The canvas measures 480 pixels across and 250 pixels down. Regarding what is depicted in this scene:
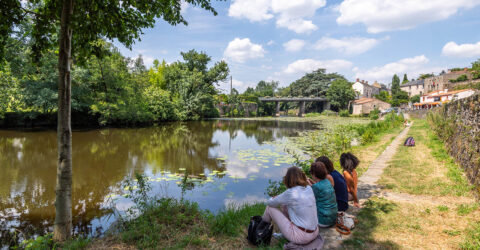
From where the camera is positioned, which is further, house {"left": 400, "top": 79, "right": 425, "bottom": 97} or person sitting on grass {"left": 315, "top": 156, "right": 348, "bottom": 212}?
house {"left": 400, "top": 79, "right": 425, "bottom": 97}

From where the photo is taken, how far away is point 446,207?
4.45 metres

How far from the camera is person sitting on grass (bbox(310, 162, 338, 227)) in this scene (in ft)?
11.5

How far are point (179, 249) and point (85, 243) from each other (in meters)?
1.38

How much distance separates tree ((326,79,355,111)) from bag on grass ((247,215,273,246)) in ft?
204

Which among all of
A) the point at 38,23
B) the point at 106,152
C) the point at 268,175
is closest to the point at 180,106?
the point at 106,152

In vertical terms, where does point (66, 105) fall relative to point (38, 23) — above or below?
below

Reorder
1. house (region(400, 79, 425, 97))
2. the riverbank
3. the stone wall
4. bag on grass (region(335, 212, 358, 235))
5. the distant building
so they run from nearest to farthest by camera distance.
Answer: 1. the riverbank
2. bag on grass (region(335, 212, 358, 235))
3. the stone wall
4. the distant building
5. house (region(400, 79, 425, 97))

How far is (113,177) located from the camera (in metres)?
8.06

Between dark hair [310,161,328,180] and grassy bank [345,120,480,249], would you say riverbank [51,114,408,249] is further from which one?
grassy bank [345,120,480,249]

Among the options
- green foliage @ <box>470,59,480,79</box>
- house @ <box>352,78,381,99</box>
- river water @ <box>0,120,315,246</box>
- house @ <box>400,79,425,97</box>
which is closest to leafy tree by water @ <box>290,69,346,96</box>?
house @ <box>352,78,381,99</box>

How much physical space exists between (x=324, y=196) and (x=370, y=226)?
1.12 m

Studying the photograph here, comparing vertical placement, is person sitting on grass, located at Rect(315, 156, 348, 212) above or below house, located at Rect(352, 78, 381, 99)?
below

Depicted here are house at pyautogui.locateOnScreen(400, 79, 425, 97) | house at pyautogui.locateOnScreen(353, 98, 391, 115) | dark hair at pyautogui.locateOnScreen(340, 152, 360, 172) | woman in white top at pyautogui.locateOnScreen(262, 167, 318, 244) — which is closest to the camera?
woman in white top at pyautogui.locateOnScreen(262, 167, 318, 244)

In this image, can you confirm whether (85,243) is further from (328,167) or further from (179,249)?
(328,167)
